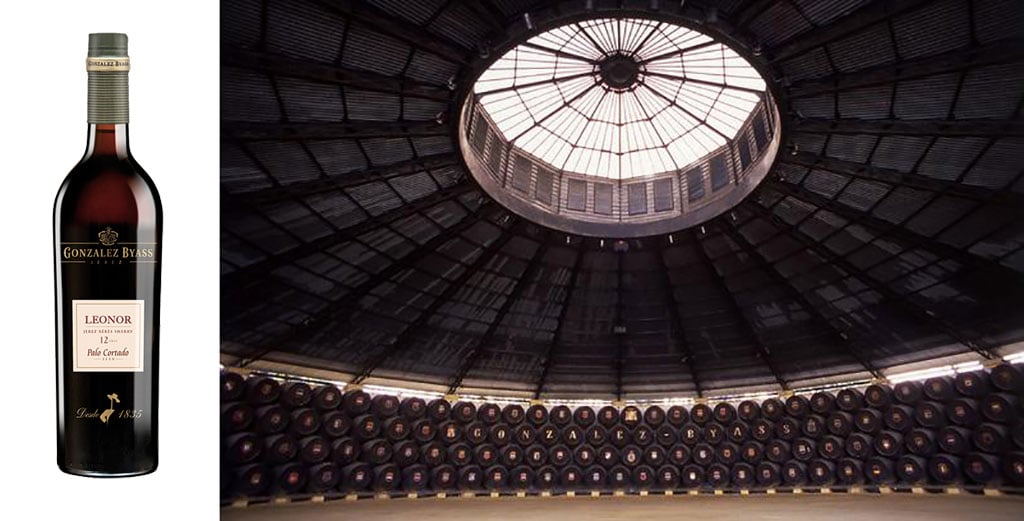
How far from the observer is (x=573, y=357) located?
24.0 m

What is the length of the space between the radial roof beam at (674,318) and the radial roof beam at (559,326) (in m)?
2.60

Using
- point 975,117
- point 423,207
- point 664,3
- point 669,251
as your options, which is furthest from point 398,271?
point 975,117

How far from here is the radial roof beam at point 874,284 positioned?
16.2 m

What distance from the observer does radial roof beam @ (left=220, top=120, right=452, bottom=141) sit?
16.8m

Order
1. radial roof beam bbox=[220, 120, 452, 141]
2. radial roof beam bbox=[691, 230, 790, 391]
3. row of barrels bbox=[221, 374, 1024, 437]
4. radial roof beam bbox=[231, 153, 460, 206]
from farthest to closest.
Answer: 1. radial roof beam bbox=[691, 230, 790, 391]
2. radial roof beam bbox=[231, 153, 460, 206]
3. radial roof beam bbox=[220, 120, 452, 141]
4. row of barrels bbox=[221, 374, 1024, 437]

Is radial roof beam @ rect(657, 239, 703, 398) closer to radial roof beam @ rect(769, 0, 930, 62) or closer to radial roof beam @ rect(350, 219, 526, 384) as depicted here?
→ radial roof beam @ rect(350, 219, 526, 384)

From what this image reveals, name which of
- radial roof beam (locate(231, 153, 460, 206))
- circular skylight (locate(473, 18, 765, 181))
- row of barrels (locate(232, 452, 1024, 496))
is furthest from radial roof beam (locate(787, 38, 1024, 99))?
radial roof beam (locate(231, 153, 460, 206))

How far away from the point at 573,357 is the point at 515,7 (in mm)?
11404

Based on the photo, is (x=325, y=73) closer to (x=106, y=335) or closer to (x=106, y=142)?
(x=106, y=142)

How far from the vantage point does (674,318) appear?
25.8m

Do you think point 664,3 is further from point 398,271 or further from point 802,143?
point 398,271

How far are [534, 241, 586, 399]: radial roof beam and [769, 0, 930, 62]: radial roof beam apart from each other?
9910 mm

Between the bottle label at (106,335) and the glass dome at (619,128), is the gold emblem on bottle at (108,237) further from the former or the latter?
the glass dome at (619,128)

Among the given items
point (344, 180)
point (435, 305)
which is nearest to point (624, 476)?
point (435, 305)
